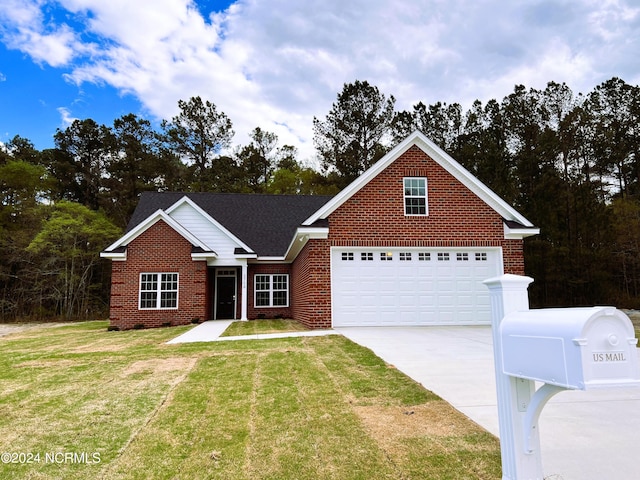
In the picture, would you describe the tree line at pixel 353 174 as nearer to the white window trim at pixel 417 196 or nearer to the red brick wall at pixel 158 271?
the red brick wall at pixel 158 271

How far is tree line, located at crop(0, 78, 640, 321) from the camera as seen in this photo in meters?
21.6

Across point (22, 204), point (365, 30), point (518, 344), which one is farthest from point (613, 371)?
point (22, 204)

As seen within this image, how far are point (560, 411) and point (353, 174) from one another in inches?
1086

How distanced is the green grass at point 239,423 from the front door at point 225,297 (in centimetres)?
1173

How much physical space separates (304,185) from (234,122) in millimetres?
8388

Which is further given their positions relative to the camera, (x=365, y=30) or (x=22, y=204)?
(x=22, y=204)

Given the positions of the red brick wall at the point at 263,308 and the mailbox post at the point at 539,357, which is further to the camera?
the red brick wall at the point at 263,308

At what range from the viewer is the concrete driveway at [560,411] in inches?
121

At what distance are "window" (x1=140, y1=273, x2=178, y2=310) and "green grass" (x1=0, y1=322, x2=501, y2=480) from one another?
29.3 feet

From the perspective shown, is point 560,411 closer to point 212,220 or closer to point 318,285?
point 318,285

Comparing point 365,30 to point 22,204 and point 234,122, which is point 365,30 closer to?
point 234,122

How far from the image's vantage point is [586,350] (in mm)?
2014

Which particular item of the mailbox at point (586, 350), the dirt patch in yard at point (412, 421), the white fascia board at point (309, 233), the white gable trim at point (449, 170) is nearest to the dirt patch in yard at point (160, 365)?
the dirt patch in yard at point (412, 421)

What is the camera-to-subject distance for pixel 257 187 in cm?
3797
